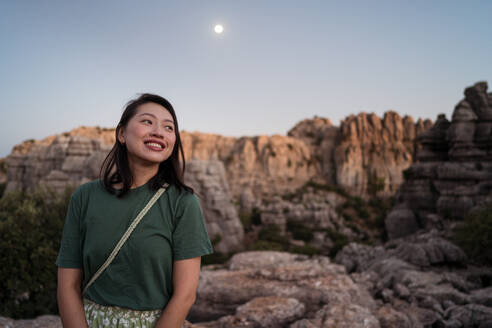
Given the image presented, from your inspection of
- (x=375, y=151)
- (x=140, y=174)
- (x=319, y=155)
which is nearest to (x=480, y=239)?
(x=140, y=174)

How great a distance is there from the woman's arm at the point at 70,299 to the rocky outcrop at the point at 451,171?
21742mm

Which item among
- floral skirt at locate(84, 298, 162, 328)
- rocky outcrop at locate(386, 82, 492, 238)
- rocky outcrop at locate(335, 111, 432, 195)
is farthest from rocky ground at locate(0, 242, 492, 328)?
rocky outcrop at locate(335, 111, 432, 195)

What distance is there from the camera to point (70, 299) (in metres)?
1.66

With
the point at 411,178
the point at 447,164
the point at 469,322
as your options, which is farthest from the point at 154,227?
the point at 411,178

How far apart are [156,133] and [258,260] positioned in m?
11.8

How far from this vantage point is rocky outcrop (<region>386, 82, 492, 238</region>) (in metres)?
19.3

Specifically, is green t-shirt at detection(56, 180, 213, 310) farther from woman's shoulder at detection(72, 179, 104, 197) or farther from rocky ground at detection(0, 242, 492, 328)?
rocky ground at detection(0, 242, 492, 328)

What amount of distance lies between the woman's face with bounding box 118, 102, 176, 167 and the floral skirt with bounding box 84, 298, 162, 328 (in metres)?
0.89

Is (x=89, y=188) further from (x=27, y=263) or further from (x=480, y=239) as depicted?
(x=480, y=239)

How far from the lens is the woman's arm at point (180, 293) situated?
1553 mm

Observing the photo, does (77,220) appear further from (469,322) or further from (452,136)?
(452,136)

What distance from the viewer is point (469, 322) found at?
221 inches

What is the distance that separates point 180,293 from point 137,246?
1.18ft

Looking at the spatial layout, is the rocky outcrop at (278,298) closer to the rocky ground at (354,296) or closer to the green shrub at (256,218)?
the rocky ground at (354,296)
